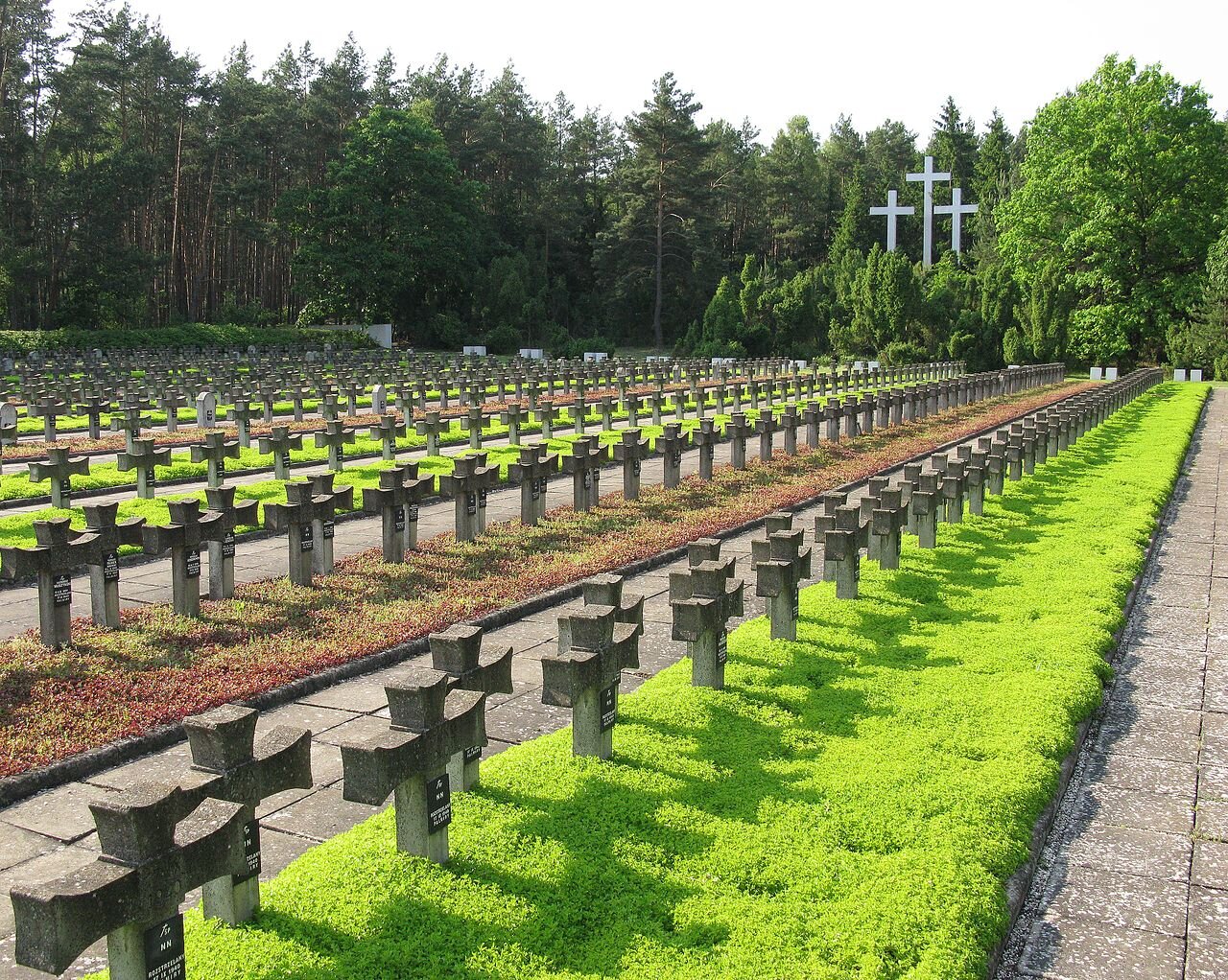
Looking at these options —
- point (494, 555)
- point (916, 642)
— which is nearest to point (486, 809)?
point (916, 642)

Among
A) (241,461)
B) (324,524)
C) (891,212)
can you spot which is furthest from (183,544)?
(891,212)

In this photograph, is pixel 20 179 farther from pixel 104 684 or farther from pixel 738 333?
pixel 104 684

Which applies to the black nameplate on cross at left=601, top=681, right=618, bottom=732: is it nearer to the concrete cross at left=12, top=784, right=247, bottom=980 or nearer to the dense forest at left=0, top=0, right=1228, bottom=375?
the concrete cross at left=12, top=784, right=247, bottom=980

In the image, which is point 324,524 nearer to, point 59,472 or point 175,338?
point 59,472

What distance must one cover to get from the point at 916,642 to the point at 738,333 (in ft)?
178

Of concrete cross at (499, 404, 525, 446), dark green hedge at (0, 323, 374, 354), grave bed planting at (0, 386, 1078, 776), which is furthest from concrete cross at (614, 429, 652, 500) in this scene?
dark green hedge at (0, 323, 374, 354)

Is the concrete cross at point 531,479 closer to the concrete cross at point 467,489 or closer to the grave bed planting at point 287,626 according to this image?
the grave bed planting at point 287,626

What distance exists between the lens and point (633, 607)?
255 inches

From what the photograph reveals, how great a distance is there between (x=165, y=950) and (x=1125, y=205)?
194 ft

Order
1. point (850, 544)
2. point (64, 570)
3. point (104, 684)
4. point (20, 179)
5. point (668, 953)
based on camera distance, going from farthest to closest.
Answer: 1. point (20, 179)
2. point (850, 544)
3. point (64, 570)
4. point (104, 684)
5. point (668, 953)

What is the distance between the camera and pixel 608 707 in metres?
5.67

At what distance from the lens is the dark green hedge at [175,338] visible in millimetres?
45031

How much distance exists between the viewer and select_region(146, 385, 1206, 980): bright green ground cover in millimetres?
3963

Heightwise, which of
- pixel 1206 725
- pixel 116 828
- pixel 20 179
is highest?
pixel 20 179
